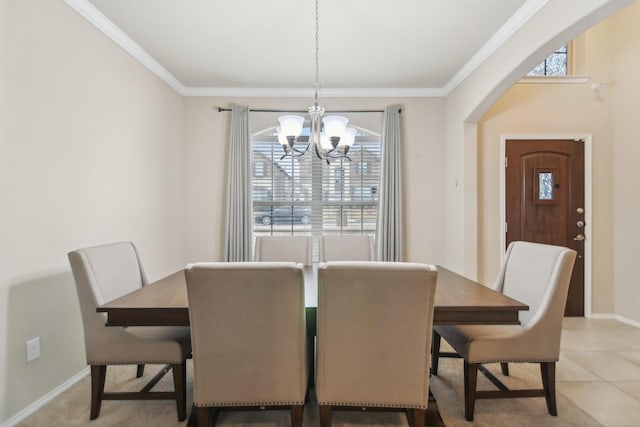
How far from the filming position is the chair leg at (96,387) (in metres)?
1.83

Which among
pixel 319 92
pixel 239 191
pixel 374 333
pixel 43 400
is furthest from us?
pixel 319 92

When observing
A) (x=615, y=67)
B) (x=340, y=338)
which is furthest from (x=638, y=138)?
(x=340, y=338)

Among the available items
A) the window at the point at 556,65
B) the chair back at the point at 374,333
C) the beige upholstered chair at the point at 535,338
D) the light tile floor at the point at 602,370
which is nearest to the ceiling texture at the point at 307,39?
the window at the point at 556,65

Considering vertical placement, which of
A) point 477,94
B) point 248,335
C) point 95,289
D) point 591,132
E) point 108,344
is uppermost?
point 477,94

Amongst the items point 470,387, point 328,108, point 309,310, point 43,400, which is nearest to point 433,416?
point 470,387

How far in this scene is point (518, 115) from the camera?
3658 millimetres

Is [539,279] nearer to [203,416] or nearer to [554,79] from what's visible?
[203,416]

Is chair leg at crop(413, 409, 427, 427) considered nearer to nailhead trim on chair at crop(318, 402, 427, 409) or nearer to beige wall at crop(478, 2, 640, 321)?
nailhead trim on chair at crop(318, 402, 427, 409)

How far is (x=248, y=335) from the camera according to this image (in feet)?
4.89

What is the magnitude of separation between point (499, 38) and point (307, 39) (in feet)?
5.16

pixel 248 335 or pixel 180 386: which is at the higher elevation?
pixel 248 335

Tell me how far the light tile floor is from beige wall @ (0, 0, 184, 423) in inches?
128

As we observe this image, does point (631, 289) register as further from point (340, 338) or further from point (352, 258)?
point (340, 338)

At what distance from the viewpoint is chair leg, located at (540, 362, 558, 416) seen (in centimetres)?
186
